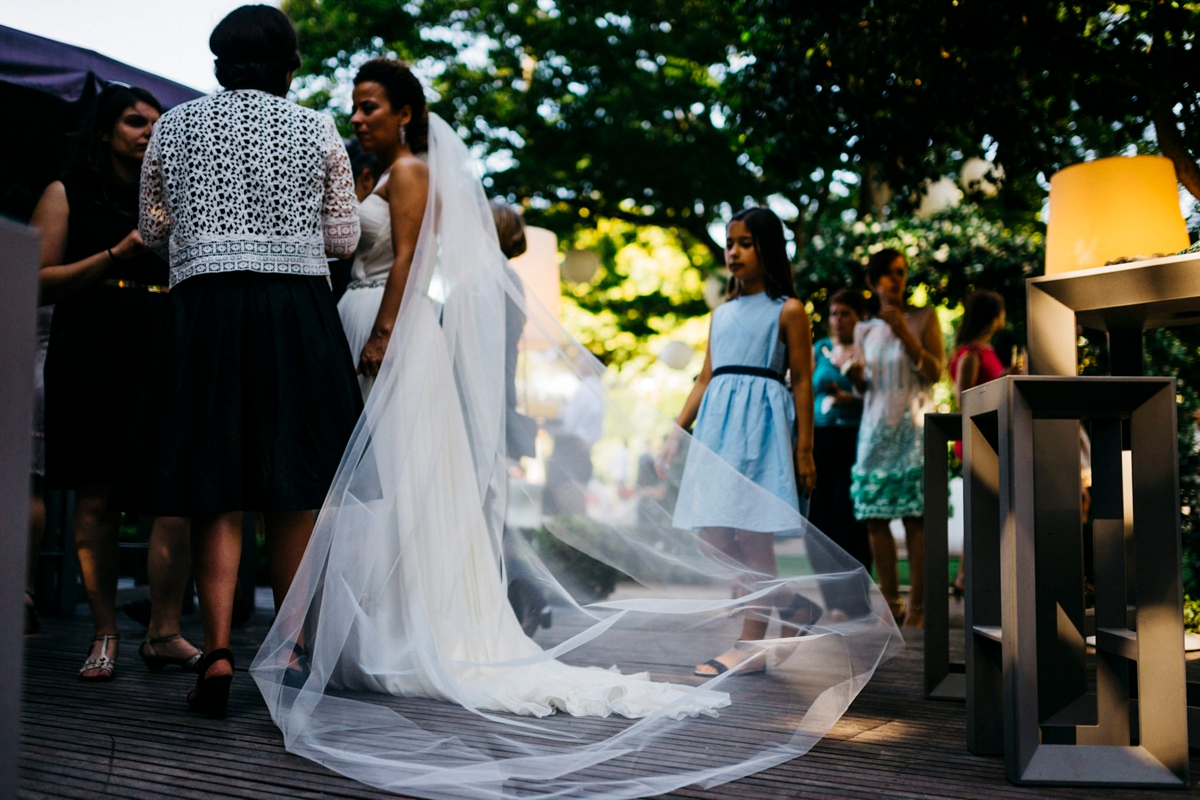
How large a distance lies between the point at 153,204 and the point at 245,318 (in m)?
0.46

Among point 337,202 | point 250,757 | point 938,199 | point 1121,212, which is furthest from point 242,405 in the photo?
point 938,199

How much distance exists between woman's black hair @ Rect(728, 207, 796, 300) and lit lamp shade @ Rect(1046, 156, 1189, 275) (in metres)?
0.86

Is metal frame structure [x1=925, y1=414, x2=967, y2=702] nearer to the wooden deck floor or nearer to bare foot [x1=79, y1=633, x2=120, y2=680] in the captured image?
the wooden deck floor

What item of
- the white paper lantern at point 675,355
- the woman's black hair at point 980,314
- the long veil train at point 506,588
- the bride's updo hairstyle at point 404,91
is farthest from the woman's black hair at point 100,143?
the white paper lantern at point 675,355

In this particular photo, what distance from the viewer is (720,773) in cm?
188

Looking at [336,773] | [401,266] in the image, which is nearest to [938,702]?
[336,773]

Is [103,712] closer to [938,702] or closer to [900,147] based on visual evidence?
[938,702]

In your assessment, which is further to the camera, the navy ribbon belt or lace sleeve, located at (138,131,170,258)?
the navy ribbon belt

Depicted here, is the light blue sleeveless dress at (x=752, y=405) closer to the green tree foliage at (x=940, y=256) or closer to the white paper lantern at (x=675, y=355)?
the green tree foliage at (x=940, y=256)

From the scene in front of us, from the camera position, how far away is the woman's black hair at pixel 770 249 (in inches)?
131

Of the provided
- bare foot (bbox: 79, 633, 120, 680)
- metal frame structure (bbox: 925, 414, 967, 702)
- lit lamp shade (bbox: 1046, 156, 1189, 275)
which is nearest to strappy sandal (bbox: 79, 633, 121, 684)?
bare foot (bbox: 79, 633, 120, 680)

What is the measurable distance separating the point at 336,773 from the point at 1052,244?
8.25 feet

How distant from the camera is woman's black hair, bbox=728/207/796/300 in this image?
3326 mm

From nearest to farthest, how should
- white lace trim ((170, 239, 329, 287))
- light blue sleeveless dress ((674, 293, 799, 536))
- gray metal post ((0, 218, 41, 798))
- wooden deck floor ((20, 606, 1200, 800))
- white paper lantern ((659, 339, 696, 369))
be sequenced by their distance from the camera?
gray metal post ((0, 218, 41, 798)), wooden deck floor ((20, 606, 1200, 800)), white lace trim ((170, 239, 329, 287)), light blue sleeveless dress ((674, 293, 799, 536)), white paper lantern ((659, 339, 696, 369))
